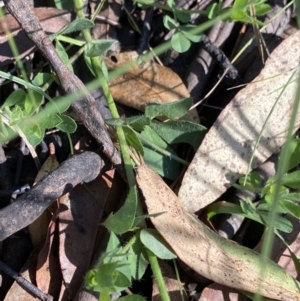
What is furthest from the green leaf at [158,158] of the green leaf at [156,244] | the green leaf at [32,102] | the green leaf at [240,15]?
the green leaf at [240,15]

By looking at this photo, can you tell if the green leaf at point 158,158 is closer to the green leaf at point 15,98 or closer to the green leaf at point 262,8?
the green leaf at point 15,98

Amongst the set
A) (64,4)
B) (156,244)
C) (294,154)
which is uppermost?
(64,4)

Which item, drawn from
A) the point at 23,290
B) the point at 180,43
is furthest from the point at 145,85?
the point at 23,290

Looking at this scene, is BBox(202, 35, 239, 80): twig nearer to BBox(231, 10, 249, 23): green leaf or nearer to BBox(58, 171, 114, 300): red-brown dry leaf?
BBox(231, 10, 249, 23): green leaf

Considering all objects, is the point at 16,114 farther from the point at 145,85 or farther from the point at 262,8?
the point at 262,8

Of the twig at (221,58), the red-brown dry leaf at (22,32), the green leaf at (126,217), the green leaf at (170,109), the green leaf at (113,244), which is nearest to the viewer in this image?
the green leaf at (126,217)

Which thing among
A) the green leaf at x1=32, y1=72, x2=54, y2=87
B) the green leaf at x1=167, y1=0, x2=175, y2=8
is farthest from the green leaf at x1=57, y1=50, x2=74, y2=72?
the green leaf at x1=167, y1=0, x2=175, y2=8
